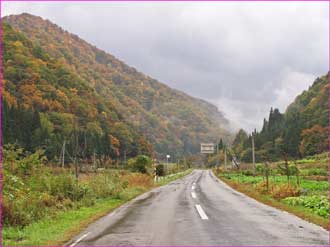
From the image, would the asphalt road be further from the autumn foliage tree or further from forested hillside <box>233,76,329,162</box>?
the autumn foliage tree

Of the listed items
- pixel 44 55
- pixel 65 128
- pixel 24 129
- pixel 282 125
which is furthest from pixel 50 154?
pixel 282 125

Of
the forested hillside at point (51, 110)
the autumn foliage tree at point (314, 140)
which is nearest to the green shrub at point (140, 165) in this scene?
the forested hillside at point (51, 110)

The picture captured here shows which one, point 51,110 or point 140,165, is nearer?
point 140,165

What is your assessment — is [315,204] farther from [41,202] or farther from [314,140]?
[314,140]

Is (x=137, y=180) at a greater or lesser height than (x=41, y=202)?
greater

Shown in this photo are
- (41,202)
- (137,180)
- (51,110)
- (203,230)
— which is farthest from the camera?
(51,110)

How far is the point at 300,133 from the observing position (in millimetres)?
105562

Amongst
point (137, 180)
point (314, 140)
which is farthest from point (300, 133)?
point (137, 180)

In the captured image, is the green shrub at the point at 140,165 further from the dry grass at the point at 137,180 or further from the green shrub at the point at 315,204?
the green shrub at the point at 315,204

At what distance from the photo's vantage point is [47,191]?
18.4 meters

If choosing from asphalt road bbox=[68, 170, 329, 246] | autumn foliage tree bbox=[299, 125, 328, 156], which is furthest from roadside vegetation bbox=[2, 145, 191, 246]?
autumn foliage tree bbox=[299, 125, 328, 156]

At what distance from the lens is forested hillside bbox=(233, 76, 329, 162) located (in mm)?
96250

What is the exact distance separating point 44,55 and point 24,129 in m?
47.1

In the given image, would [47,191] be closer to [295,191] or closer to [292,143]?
[295,191]
